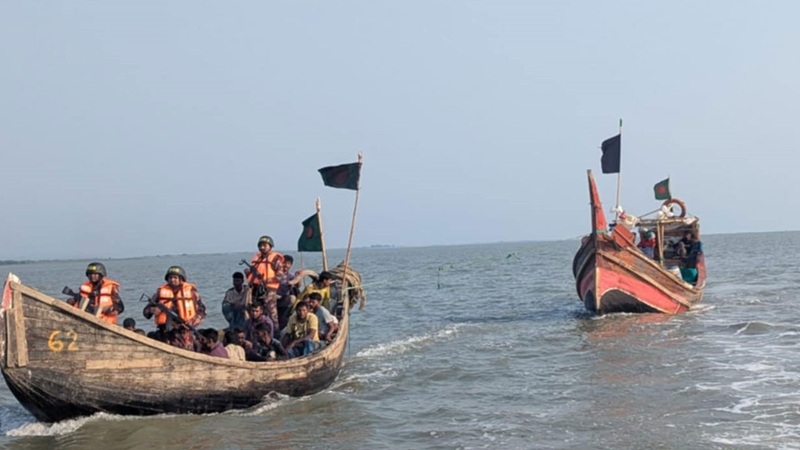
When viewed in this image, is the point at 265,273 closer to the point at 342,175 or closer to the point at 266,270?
the point at 266,270

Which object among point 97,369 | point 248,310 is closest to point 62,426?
point 97,369

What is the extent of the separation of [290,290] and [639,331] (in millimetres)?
7383

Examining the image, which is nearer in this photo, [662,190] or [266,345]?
[266,345]

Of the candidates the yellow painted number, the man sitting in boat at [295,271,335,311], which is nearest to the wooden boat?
the man sitting in boat at [295,271,335,311]

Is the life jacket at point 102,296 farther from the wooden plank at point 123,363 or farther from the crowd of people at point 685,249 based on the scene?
the crowd of people at point 685,249

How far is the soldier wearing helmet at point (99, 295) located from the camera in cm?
948

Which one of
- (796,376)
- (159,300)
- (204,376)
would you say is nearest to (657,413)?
(796,376)

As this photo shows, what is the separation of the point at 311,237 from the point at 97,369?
642 cm

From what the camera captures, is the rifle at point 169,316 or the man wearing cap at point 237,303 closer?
the rifle at point 169,316

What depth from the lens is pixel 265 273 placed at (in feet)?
40.5

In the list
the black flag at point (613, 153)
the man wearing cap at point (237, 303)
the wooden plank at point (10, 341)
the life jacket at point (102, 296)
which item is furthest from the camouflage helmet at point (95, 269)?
the black flag at point (613, 153)

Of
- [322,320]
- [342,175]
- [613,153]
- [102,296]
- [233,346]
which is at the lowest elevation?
[233,346]

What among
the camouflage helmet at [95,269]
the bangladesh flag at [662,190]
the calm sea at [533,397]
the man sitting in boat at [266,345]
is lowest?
the calm sea at [533,397]

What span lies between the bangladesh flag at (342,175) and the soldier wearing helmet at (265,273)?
2.79m
